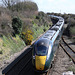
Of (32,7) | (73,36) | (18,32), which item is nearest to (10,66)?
(18,32)

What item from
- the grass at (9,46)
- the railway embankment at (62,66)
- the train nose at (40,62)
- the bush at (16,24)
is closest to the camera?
the train nose at (40,62)

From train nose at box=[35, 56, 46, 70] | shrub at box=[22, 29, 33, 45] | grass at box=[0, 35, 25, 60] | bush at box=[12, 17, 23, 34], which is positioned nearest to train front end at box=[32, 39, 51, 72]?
train nose at box=[35, 56, 46, 70]

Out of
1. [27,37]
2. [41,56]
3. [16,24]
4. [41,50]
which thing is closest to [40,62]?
[41,56]

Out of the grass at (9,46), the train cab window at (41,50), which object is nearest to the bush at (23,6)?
the grass at (9,46)

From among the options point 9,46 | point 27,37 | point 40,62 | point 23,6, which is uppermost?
point 23,6

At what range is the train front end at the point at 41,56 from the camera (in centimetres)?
1034

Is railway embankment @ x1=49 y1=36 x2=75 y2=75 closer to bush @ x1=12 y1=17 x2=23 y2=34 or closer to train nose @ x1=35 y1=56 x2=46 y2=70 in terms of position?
train nose @ x1=35 y1=56 x2=46 y2=70

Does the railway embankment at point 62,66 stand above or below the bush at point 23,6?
below

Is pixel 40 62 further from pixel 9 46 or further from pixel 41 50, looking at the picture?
pixel 9 46

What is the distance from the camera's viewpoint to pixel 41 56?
10.6m

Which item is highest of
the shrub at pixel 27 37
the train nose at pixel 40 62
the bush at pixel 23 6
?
the bush at pixel 23 6

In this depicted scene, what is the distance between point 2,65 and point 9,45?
5.02 meters

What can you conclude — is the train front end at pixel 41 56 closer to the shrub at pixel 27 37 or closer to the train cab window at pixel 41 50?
the train cab window at pixel 41 50

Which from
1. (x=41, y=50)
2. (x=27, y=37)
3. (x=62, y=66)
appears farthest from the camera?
(x=27, y=37)
